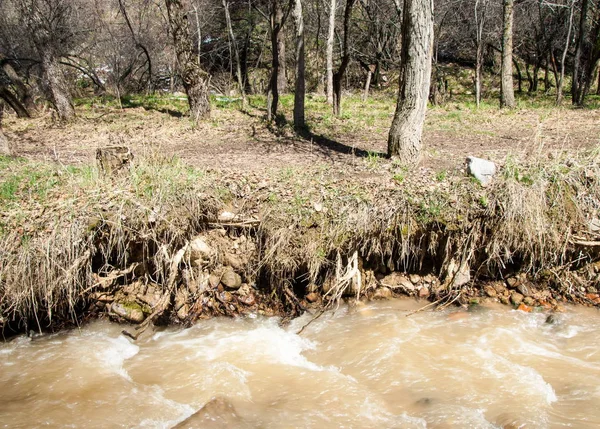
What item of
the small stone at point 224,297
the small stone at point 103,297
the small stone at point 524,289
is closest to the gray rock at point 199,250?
the small stone at point 224,297

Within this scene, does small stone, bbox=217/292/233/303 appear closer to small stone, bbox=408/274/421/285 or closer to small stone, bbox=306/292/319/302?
small stone, bbox=306/292/319/302

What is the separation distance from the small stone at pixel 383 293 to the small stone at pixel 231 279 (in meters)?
1.75

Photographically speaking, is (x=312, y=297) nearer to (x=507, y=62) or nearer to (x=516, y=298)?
(x=516, y=298)

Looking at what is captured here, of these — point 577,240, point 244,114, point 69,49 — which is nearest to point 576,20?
point 244,114

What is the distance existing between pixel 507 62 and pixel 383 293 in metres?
11.1

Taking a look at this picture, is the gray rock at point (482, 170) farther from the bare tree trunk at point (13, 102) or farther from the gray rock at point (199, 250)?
the bare tree trunk at point (13, 102)

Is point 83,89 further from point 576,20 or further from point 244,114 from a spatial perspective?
point 576,20

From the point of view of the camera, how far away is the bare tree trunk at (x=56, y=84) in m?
11.1

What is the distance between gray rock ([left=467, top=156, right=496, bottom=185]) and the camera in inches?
221

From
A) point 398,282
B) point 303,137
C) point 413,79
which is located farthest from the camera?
point 303,137

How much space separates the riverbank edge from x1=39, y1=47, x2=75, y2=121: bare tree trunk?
6.25 metres

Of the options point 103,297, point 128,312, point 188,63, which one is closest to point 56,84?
point 188,63

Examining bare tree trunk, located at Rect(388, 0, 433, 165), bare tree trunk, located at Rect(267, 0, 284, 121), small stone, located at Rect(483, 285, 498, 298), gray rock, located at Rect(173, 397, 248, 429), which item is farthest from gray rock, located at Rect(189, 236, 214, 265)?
bare tree trunk, located at Rect(267, 0, 284, 121)

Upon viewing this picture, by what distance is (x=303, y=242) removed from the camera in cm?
538
